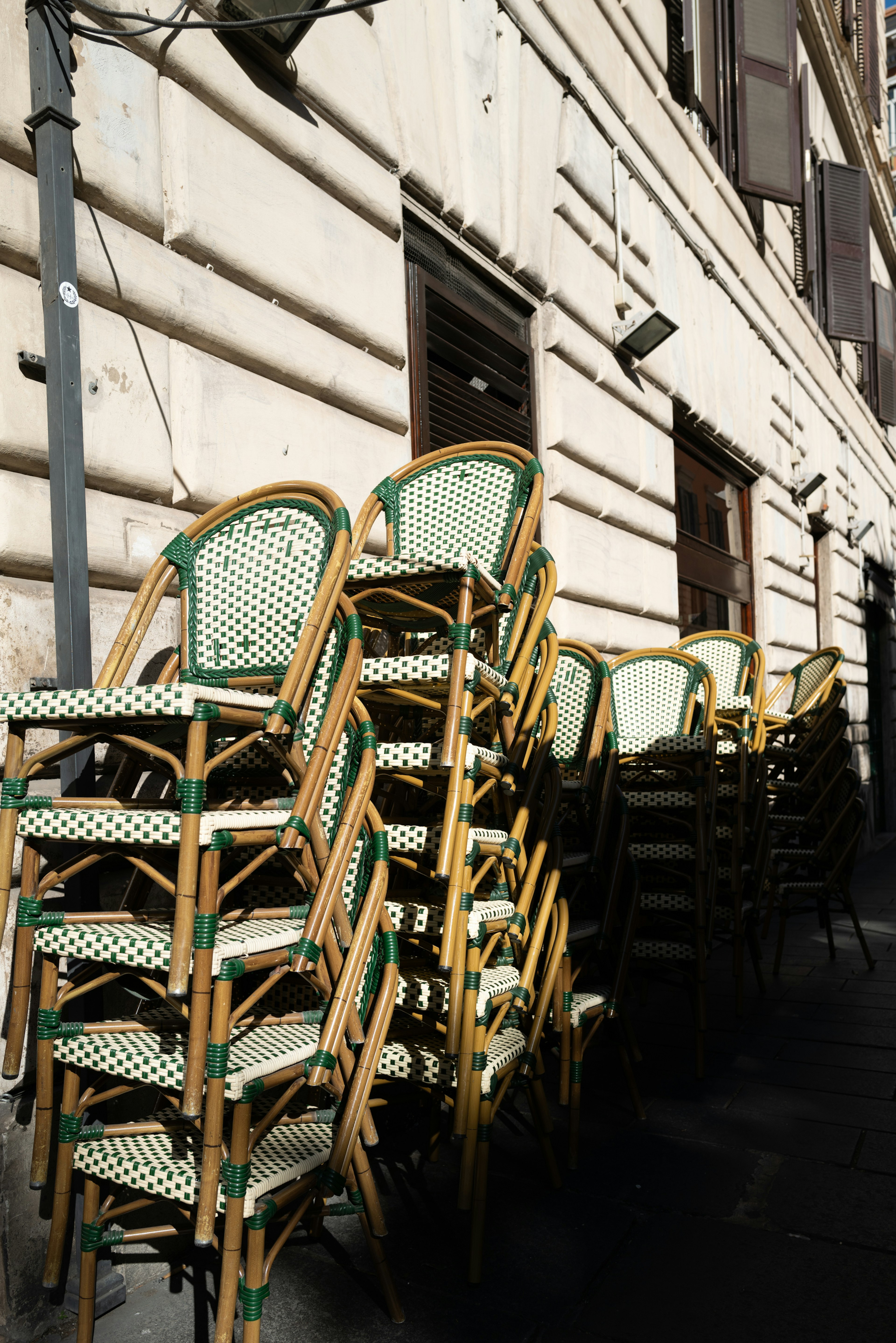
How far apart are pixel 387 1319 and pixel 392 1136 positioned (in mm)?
781

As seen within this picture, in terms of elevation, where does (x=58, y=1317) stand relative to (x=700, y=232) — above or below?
below

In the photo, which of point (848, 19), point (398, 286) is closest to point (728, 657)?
point (398, 286)

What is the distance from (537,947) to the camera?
7.97 feet

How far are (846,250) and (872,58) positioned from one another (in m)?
4.64

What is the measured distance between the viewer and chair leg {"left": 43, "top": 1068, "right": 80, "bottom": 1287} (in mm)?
1716

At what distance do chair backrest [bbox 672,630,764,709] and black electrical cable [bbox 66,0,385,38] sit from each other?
3296mm

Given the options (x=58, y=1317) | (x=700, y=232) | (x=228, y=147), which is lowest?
(x=58, y=1317)

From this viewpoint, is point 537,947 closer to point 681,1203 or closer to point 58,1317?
point 681,1203

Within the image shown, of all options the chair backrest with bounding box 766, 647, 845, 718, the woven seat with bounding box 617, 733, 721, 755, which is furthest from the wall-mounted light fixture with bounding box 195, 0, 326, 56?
the chair backrest with bounding box 766, 647, 845, 718

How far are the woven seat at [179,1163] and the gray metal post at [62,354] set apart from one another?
28.5 inches

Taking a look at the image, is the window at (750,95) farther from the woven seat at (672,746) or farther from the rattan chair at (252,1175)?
the rattan chair at (252,1175)

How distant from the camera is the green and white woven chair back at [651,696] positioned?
156 inches

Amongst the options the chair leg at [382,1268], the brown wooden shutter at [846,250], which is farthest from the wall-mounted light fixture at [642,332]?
the brown wooden shutter at [846,250]

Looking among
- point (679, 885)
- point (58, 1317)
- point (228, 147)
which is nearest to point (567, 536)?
point (679, 885)
